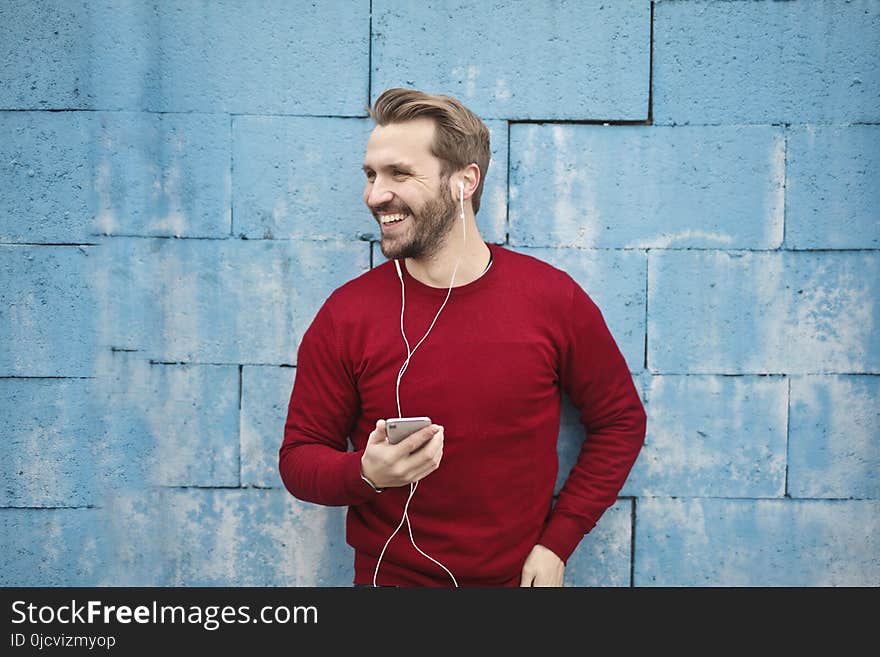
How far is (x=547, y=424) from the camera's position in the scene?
2.29 m

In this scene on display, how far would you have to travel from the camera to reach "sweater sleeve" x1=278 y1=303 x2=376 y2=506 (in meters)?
2.17

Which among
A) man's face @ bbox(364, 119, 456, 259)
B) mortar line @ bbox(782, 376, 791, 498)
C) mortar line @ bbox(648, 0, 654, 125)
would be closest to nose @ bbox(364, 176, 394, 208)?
man's face @ bbox(364, 119, 456, 259)

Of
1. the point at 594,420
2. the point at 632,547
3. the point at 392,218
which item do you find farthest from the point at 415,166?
the point at 632,547

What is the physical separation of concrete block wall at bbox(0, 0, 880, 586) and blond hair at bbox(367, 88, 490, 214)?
0.37 meters

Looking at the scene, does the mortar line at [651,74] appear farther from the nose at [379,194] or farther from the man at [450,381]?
the nose at [379,194]

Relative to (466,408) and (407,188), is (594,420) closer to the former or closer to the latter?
(466,408)

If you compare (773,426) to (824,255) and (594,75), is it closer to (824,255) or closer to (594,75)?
(824,255)

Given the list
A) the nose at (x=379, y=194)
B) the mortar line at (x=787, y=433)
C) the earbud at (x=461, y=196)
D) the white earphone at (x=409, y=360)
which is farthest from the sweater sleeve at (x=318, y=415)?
the mortar line at (x=787, y=433)

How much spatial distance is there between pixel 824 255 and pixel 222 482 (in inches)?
95.8

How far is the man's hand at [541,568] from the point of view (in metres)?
2.29

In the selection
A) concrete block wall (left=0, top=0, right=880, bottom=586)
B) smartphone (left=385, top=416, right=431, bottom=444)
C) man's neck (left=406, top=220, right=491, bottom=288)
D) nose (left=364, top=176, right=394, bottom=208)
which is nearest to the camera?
smartphone (left=385, top=416, right=431, bottom=444)

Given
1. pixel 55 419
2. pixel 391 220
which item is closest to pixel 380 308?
pixel 391 220

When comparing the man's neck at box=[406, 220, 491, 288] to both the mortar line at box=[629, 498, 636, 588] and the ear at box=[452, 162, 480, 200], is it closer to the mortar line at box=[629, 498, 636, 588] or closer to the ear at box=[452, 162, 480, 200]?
the ear at box=[452, 162, 480, 200]

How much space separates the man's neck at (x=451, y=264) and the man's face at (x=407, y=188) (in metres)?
0.06
